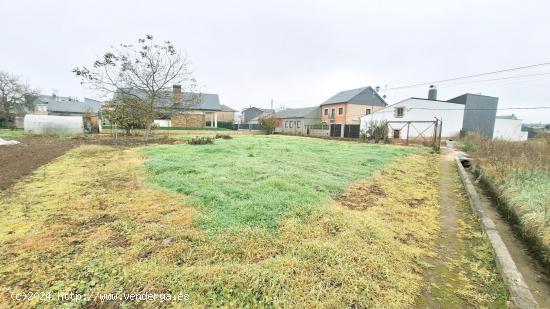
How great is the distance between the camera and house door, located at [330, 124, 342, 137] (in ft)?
96.9

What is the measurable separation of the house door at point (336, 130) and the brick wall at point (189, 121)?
16.0m

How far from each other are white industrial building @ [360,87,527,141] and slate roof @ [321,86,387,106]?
19.9 ft

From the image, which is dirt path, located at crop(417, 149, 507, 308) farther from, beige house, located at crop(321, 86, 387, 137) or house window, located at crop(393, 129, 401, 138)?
beige house, located at crop(321, 86, 387, 137)

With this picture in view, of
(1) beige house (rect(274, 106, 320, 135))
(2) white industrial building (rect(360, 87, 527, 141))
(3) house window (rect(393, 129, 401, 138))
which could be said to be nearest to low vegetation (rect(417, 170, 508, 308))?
(2) white industrial building (rect(360, 87, 527, 141))

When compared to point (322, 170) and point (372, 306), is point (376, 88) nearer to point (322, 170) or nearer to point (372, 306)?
point (322, 170)

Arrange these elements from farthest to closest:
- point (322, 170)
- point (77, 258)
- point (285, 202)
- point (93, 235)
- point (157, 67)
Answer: point (157, 67), point (322, 170), point (285, 202), point (93, 235), point (77, 258)

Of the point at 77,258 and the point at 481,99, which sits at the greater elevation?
the point at 481,99

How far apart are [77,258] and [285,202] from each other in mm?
2602

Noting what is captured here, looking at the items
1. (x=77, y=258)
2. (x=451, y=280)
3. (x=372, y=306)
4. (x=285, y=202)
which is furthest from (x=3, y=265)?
(x=451, y=280)

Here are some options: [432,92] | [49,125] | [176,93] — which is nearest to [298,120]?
[432,92]

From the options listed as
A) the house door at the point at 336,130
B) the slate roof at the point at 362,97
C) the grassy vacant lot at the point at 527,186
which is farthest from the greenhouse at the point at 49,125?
the slate roof at the point at 362,97

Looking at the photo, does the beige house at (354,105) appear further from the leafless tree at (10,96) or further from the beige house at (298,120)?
the leafless tree at (10,96)

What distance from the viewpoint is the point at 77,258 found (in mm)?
2453

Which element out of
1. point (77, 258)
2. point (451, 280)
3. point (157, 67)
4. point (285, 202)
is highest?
point (157, 67)
